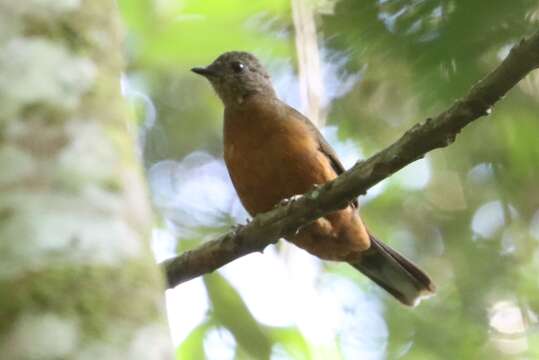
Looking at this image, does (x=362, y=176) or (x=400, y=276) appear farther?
(x=400, y=276)

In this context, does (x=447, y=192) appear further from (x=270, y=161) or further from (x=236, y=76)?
(x=270, y=161)

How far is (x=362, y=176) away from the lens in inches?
127

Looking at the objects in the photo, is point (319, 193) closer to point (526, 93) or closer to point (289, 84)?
point (526, 93)

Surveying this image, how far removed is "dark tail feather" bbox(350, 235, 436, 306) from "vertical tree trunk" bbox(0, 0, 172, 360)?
3830mm

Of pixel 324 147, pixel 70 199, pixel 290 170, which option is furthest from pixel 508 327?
pixel 70 199

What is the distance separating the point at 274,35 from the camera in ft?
16.5

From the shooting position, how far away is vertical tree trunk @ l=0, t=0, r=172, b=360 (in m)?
1.46

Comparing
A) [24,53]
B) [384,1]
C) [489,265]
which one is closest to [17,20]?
[24,53]

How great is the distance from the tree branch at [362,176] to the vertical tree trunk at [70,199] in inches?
51.0

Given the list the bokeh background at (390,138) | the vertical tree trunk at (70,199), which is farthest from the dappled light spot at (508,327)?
the vertical tree trunk at (70,199)

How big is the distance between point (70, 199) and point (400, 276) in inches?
164

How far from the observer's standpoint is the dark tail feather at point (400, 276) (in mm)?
5562

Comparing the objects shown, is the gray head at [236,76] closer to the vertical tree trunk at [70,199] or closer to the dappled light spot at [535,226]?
the dappled light spot at [535,226]

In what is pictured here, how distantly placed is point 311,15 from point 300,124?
118 centimetres
